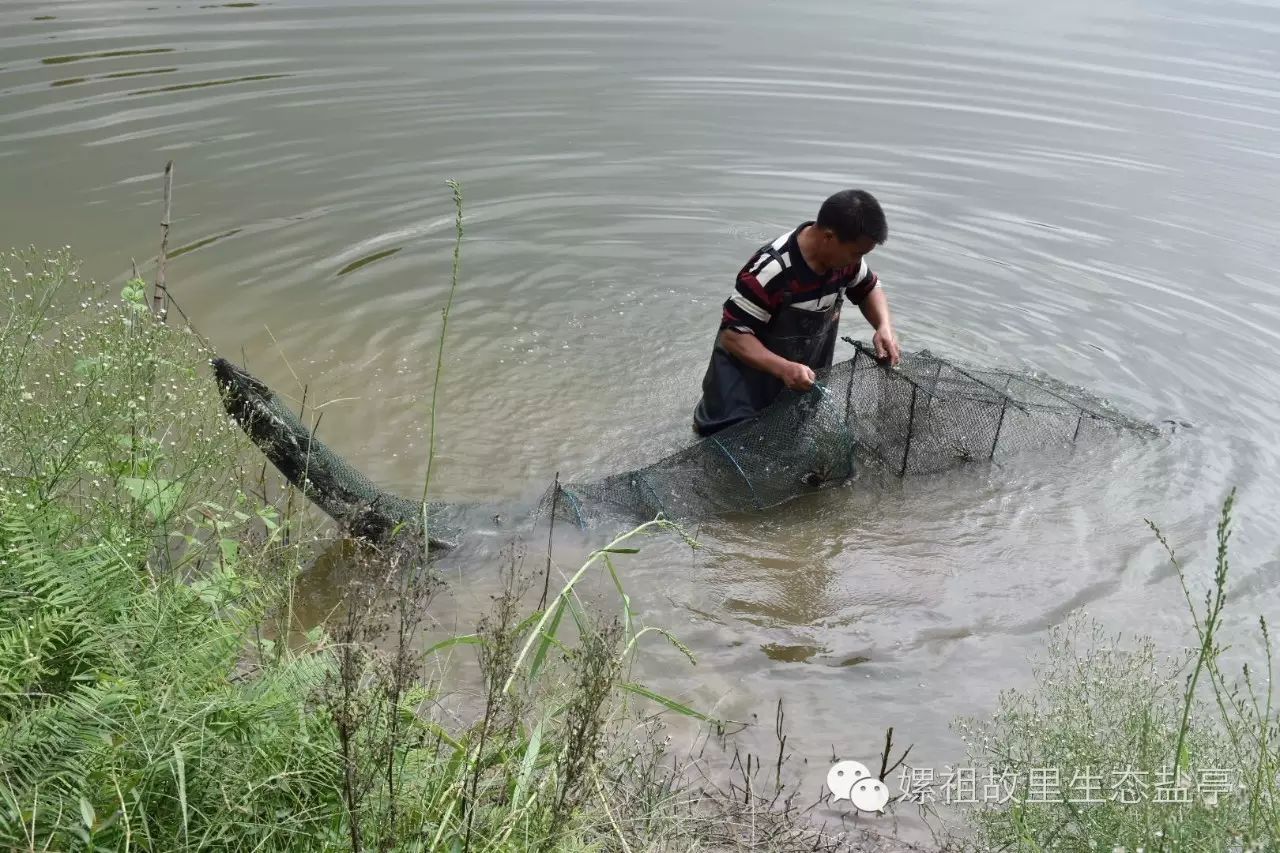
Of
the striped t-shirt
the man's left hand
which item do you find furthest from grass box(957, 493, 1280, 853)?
the striped t-shirt

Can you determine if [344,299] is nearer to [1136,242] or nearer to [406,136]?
[406,136]

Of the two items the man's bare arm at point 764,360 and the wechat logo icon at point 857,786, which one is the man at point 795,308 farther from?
the wechat logo icon at point 857,786

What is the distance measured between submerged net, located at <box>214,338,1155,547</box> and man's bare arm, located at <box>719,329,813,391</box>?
3.5 inches

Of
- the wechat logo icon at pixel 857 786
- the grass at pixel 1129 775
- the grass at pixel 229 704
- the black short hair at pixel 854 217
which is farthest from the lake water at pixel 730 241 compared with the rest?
→ the black short hair at pixel 854 217

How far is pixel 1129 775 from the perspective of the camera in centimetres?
295

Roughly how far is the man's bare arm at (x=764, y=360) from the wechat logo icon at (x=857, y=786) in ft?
6.68

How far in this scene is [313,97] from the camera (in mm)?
11500

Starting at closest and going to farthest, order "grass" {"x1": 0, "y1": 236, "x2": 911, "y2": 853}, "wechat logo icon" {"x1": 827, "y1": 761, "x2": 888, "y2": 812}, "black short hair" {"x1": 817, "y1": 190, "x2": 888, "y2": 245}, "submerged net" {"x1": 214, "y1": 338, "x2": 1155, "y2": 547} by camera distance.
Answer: "grass" {"x1": 0, "y1": 236, "x2": 911, "y2": 853} → "wechat logo icon" {"x1": 827, "y1": 761, "x2": 888, "y2": 812} → "submerged net" {"x1": 214, "y1": 338, "x2": 1155, "y2": 547} → "black short hair" {"x1": 817, "y1": 190, "x2": 888, "y2": 245}

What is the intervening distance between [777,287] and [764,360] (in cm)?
40

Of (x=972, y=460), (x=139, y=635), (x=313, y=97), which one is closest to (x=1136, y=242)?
(x=972, y=460)

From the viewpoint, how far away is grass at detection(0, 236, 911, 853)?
2.58 m

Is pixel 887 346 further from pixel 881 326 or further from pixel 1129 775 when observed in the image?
pixel 1129 775

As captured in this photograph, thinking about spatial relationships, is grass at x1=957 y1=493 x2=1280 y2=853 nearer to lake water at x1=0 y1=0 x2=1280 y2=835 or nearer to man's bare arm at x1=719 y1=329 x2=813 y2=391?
lake water at x1=0 y1=0 x2=1280 y2=835

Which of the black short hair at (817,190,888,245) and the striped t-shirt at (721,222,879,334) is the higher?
the black short hair at (817,190,888,245)
